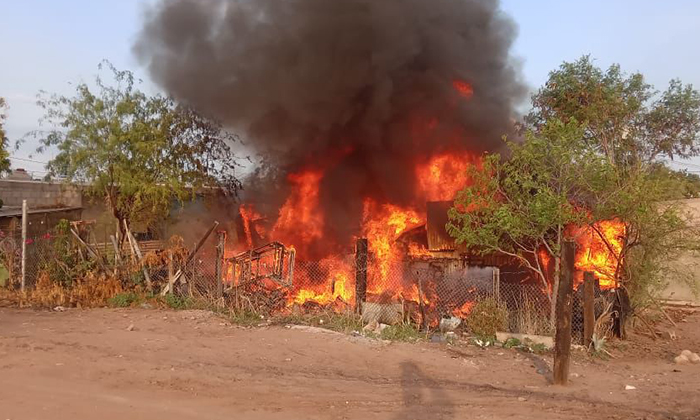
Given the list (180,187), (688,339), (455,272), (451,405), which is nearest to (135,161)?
(180,187)

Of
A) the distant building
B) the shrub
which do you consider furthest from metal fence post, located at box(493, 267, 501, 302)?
the distant building

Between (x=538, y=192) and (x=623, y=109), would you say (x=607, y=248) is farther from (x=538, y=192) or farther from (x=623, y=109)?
(x=623, y=109)

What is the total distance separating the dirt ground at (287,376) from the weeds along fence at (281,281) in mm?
1121

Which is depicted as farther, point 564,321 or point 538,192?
point 538,192

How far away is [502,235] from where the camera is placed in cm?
1101

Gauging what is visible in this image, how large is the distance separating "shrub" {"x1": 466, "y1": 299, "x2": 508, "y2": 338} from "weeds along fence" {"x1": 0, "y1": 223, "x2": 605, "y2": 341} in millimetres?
159

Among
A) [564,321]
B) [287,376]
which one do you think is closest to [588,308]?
[564,321]

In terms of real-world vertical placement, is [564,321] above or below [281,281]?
below

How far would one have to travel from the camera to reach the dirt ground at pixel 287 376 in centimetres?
593

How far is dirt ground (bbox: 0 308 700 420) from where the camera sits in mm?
5930

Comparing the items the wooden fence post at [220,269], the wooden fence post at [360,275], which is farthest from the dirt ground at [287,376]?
the wooden fence post at [360,275]

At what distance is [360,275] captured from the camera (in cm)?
1100

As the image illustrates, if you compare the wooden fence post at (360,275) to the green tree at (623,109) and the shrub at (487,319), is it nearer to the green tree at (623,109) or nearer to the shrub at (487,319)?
the shrub at (487,319)

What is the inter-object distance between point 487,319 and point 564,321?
2444 millimetres
